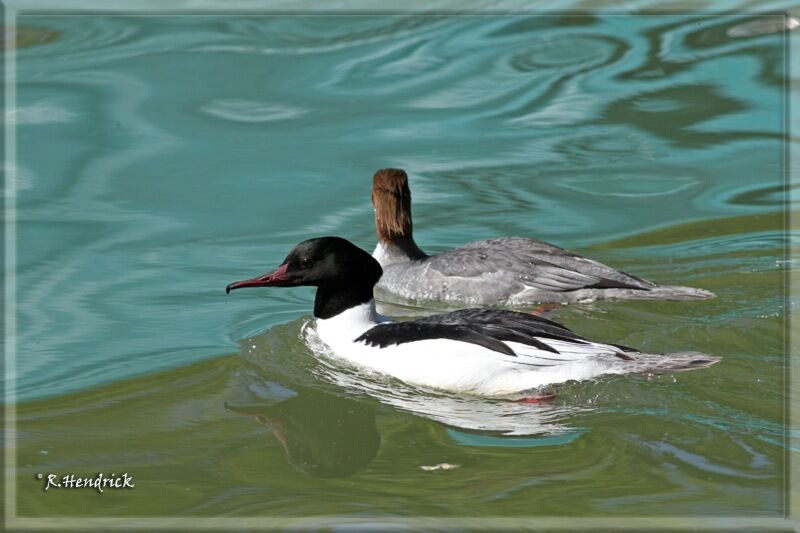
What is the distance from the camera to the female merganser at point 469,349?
306 inches

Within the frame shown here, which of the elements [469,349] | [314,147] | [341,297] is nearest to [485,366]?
[469,349]

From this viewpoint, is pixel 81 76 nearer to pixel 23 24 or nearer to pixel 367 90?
pixel 23 24

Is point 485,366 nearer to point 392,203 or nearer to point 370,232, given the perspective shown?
point 392,203

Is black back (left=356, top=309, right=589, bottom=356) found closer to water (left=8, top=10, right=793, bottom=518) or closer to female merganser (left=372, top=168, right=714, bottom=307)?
water (left=8, top=10, right=793, bottom=518)

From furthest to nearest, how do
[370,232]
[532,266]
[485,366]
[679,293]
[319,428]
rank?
[370,232] → [532,266] → [679,293] → [485,366] → [319,428]

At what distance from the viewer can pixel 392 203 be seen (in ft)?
34.9

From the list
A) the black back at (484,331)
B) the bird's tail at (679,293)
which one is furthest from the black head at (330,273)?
the bird's tail at (679,293)

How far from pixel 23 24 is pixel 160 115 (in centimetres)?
303

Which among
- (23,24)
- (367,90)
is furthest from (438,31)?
(23,24)

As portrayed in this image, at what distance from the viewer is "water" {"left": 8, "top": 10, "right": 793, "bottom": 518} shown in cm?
682

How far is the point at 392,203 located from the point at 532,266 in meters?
1.41

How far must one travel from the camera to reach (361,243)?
37.3ft

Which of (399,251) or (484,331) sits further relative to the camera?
(399,251)

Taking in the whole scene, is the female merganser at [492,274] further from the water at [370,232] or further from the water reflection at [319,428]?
the water reflection at [319,428]
